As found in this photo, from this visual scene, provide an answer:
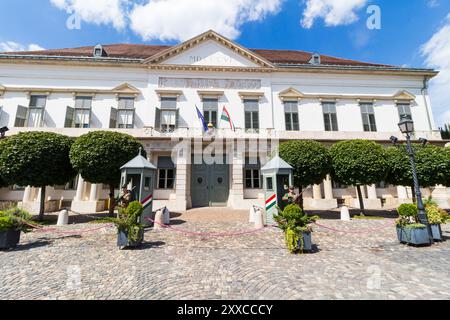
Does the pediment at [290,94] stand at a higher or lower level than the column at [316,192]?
higher

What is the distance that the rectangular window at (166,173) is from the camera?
17.3m

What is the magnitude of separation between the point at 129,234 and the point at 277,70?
60.1 ft

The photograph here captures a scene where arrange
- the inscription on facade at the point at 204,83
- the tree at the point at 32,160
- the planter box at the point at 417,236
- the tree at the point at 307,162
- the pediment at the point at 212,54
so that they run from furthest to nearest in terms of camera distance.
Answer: the pediment at the point at 212,54 < the inscription on facade at the point at 204,83 < the tree at the point at 307,162 < the tree at the point at 32,160 < the planter box at the point at 417,236

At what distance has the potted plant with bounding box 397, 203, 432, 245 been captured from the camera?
7.06m

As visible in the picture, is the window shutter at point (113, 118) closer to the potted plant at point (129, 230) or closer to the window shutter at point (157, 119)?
the window shutter at point (157, 119)

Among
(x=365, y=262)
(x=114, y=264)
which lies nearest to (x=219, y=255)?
(x=114, y=264)

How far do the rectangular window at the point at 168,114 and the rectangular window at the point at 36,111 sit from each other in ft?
32.5

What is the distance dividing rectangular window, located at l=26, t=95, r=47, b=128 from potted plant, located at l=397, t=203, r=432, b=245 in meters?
24.3

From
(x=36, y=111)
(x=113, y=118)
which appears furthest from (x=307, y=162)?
(x=36, y=111)

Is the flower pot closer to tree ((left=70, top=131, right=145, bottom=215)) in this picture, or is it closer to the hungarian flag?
the hungarian flag

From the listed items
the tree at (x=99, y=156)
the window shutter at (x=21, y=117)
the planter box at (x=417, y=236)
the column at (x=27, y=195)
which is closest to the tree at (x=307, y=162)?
the planter box at (x=417, y=236)

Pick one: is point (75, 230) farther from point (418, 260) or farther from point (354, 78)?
point (354, 78)

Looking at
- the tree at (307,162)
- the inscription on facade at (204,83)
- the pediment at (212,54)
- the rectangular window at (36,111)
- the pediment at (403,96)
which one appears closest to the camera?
the tree at (307,162)

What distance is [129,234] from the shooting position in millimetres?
6805
